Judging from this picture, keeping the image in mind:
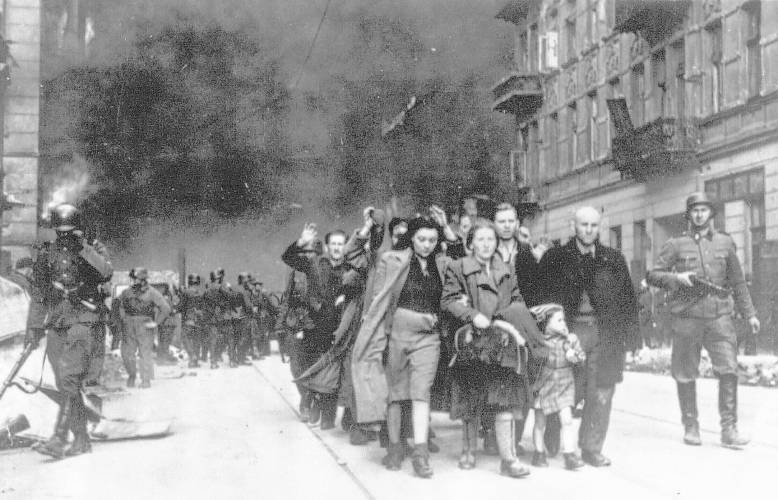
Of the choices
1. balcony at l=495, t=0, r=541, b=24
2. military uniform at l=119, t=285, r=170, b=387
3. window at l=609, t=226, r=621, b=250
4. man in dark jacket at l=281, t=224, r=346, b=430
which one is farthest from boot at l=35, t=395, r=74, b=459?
balcony at l=495, t=0, r=541, b=24

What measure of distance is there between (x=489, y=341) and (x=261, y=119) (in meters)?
32.4

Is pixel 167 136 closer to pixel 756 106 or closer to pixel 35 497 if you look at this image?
pixel 756 106

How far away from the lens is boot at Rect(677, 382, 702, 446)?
26.7ft

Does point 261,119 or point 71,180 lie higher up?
point 261,119

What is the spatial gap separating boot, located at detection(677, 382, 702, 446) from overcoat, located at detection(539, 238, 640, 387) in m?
1.16

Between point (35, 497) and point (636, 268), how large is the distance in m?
21.9

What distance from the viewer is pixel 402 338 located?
7.17 meters

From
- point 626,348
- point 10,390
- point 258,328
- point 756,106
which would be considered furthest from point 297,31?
point 626,348

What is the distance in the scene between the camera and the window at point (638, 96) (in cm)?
2583

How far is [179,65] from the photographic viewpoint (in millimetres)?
30609

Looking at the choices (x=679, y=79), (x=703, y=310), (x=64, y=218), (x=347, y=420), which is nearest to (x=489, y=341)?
(x=703, y=310)

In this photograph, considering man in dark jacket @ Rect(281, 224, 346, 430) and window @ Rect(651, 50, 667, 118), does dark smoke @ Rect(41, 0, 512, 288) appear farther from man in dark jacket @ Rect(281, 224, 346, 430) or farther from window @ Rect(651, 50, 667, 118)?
man in dark jacket @ Rect(281, 224, 346, 430)

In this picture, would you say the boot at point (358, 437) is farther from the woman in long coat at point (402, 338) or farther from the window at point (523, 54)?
the window at point (523, 54)

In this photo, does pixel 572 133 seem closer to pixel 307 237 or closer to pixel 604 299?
pixel 307 237
